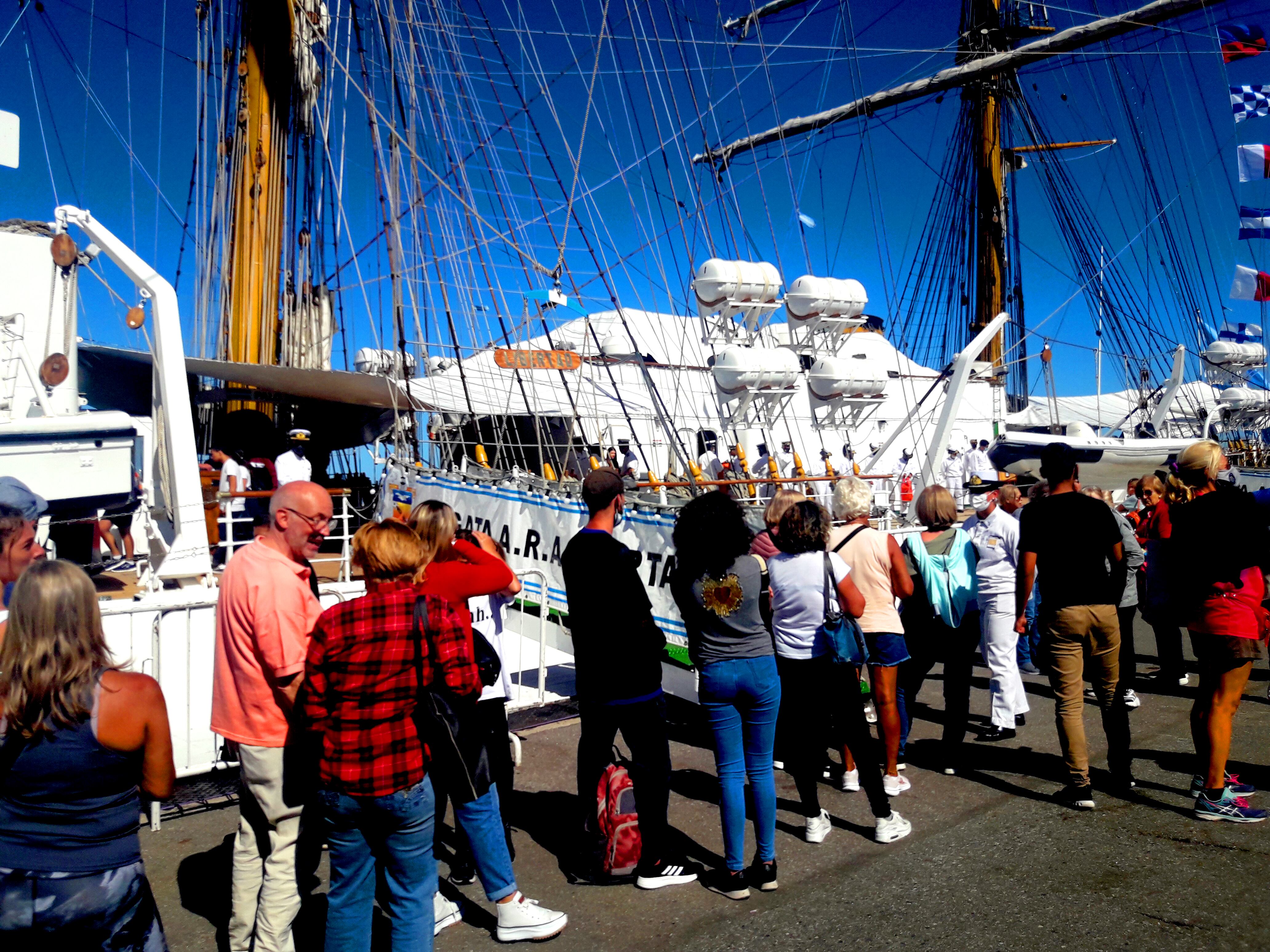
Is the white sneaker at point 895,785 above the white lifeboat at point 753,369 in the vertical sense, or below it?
below

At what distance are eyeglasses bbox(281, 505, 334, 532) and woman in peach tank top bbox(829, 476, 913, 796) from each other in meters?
2.60

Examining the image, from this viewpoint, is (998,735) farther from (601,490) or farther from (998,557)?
(601,490)

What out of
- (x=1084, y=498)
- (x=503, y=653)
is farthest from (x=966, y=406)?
(x=503, y=653)

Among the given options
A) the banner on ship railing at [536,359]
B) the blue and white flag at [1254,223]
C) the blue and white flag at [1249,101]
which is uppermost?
the blue and white flag at [1249,101]

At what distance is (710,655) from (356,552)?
1.53 m

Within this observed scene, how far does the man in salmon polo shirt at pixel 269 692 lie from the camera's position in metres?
2.85

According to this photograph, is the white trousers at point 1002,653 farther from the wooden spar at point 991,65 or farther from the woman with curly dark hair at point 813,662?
the wooden spar at point 991,65

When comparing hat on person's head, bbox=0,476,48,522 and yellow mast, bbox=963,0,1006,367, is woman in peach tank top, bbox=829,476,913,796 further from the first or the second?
yellow mast, bbox=963,0,1006,367

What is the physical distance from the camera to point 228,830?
4.28 meters

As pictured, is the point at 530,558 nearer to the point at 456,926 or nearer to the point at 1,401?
the point at 456,926

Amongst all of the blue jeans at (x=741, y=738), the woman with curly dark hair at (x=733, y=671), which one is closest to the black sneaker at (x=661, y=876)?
the woman with curly dark hair at (x=733, y=671)

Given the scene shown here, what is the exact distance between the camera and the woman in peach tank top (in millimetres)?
4562

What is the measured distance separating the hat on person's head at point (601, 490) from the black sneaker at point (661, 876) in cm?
156

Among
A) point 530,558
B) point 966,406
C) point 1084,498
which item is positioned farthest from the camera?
point 966,406
